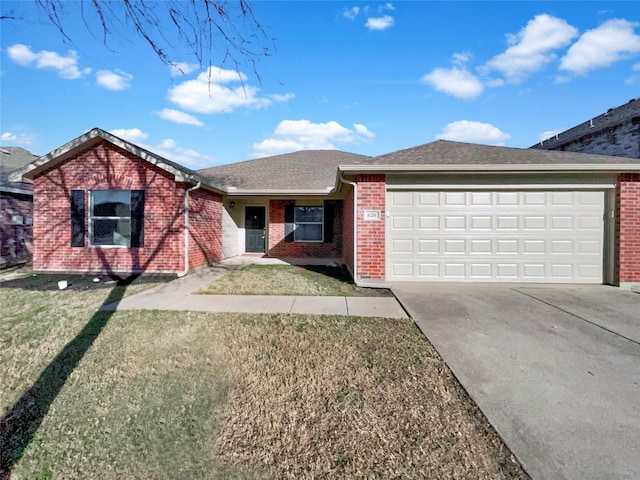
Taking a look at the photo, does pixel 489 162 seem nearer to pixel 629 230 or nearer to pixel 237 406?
pixel 629 230

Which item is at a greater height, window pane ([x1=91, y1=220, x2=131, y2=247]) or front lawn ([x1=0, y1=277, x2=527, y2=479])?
window pane ([x1=91, y1=220, x2=131, y2=247])

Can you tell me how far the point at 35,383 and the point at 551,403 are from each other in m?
4.73

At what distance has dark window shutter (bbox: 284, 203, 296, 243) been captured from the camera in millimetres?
12102

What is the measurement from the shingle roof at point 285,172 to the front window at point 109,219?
2637 mm

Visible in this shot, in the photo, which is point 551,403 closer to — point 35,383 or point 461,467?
point 461,467

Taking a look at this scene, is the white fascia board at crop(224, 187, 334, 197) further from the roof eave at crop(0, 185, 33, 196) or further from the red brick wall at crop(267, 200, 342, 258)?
the roof eave at crop(0, 185, 33, 196)

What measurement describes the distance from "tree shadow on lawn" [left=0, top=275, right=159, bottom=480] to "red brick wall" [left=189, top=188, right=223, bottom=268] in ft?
14.2

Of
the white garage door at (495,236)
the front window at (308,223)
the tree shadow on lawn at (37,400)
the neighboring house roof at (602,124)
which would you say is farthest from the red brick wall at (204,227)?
the neighboring house roof at (602,124)

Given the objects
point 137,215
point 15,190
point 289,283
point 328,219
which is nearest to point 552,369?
point 289,283

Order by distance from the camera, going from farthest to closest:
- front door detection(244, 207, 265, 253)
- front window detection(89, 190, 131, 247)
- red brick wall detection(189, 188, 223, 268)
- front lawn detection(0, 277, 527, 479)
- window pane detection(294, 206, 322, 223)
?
front door detection(244, 207, 265, 253) < window pane detection(294, 206, 322, 223) < red brick wall detection(189, 188, 223, 268) < front window detection(89, 190, 131, 247) < front lawn detection(0, 277, 527, 479)

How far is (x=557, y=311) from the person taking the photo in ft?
16.6

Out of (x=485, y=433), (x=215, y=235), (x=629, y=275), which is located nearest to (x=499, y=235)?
(x=629, y=275)

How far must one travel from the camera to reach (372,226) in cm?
692

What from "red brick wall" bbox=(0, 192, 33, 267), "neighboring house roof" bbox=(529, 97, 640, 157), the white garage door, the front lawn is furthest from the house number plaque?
"red brick wall" bbox=(0, 192, 33, 267)
